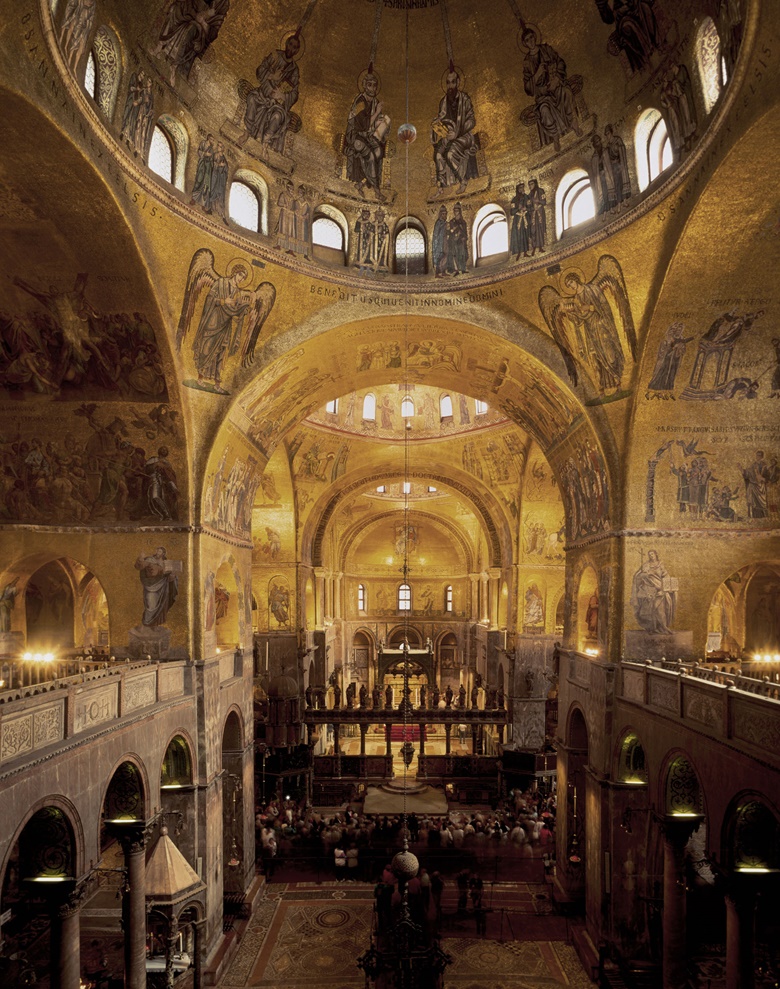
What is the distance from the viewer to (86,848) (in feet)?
36.7

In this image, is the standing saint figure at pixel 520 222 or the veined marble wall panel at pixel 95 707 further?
the standing saint figure at pixel 520 222

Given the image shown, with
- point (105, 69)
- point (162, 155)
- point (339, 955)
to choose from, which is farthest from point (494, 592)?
point (105, 69)

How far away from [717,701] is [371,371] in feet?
41.9

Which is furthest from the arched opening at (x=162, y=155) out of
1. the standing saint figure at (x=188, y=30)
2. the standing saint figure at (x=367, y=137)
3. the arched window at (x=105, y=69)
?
the standing saint figure at (x=367, y=137)

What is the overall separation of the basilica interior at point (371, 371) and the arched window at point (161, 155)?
0.16m

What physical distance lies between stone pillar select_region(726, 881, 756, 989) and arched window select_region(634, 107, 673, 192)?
12.0 metres

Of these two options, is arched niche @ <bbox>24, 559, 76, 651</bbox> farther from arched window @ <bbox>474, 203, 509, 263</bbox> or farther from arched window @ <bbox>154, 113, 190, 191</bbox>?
arched window @ <bbox>474, 203, 509, 263</bbox>

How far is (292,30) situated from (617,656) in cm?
1446

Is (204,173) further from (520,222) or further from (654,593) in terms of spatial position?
(654,593)

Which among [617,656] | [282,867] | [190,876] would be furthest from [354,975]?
[617,656]

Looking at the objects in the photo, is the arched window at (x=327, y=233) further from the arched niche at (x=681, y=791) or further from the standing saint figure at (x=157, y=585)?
the arched niche at (x=681, y=791)

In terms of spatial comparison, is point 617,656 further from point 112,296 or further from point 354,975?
point 112,296

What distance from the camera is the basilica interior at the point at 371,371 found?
11336 mm

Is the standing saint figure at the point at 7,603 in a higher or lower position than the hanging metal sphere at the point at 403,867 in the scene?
higher
